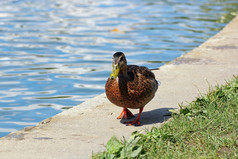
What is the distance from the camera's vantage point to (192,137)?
173 inches

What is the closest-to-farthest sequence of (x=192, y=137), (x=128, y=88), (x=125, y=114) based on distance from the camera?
(x=192, y=137) → (x=128, y=88) → (x=125, y=114)

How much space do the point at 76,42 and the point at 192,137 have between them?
23.1ft

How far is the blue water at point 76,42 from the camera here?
7.28 m

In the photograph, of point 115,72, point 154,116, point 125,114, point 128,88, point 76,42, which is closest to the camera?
point 115,72

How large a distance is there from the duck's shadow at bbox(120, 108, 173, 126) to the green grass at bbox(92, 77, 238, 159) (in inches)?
6.9

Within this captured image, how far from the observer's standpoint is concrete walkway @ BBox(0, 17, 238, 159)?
4289 mm

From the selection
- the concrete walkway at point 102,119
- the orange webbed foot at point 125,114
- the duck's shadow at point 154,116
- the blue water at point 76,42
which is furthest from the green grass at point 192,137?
the blue water at point 76,42

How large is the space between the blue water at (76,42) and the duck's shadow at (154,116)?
1.74 metres

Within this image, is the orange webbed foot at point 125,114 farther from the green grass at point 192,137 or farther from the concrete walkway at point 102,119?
the green grass at point 192,137

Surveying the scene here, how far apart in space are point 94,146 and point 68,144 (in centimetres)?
27

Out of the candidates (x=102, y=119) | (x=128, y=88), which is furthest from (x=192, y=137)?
(x=102, y=119)

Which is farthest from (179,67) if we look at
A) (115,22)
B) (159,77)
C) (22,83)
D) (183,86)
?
(115,22)

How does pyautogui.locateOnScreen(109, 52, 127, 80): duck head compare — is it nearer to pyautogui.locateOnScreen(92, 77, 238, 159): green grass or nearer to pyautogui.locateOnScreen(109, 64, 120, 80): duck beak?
pyautogui.locateOnScreen(109, 64, 120, 80): duck beak

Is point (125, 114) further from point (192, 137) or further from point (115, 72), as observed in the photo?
point (192, 137)
